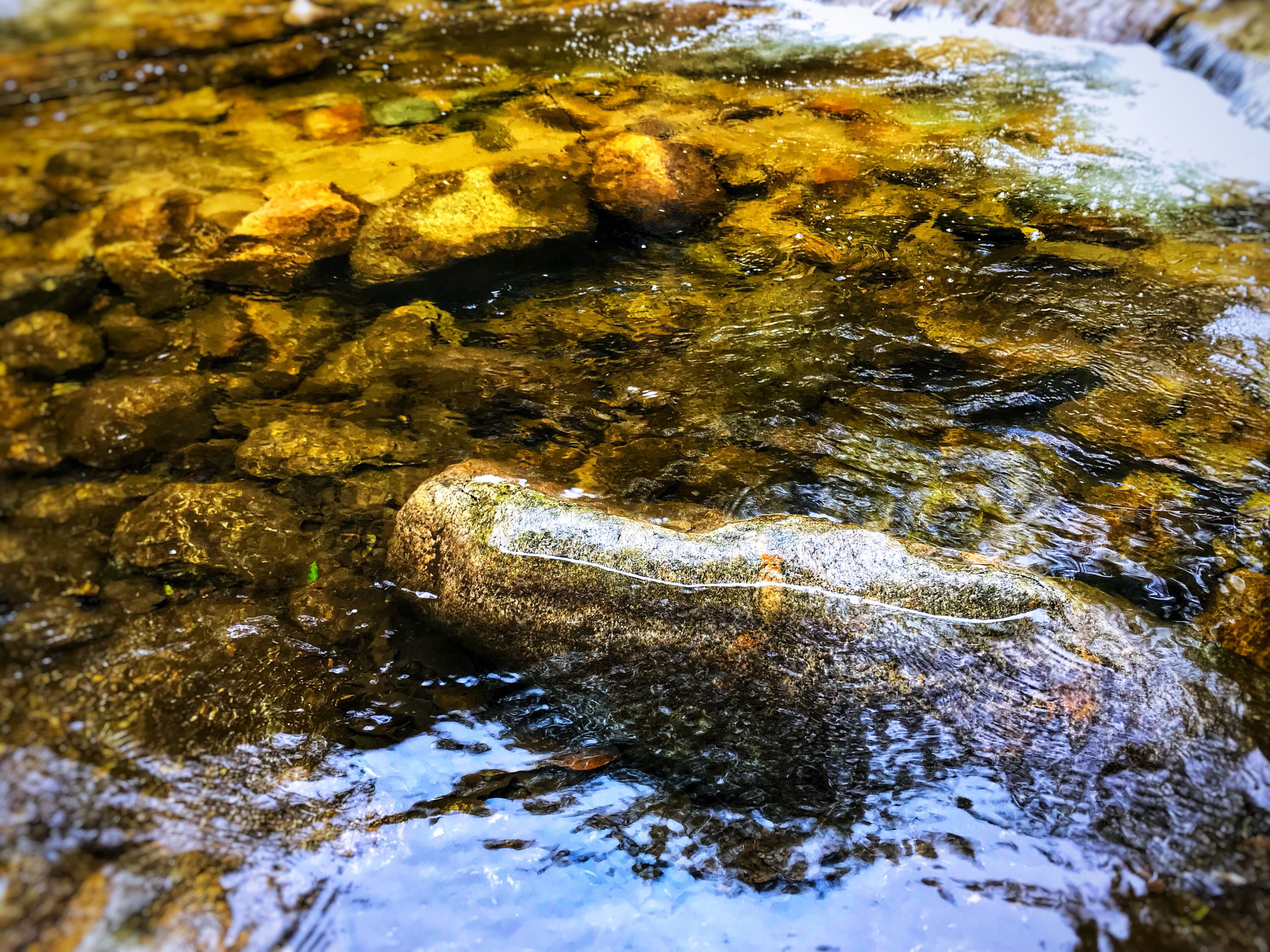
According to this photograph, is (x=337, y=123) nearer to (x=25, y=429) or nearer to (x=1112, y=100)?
(x=25, y=429)

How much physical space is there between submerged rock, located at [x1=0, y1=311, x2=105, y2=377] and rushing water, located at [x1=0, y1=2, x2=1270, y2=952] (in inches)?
1.5

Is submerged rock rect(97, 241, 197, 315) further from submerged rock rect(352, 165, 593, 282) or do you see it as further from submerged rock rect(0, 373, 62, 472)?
submerged rock rect(352, 165, 593, 282)

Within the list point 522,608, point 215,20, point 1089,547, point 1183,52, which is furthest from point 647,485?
point 1183,52

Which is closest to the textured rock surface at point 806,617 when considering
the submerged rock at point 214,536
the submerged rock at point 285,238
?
the submerged rock at point 214,536

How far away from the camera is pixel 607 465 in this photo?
411cm

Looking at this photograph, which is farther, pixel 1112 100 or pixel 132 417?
pixel 1112 100

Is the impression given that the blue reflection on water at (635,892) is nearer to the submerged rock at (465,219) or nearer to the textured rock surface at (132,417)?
the textured rock surface at (132,417)

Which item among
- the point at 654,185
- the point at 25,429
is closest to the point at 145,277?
the point at 25,429

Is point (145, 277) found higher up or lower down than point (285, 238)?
lower down

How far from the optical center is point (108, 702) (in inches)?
114

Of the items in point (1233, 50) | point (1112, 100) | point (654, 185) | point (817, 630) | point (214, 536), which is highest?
point (1233, 50)

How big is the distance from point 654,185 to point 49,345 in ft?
13.0

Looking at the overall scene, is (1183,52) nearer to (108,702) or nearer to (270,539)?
(270,539)

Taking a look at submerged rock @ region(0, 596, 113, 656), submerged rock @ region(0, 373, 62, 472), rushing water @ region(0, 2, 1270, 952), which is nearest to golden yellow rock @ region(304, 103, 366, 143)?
rushing water @ region(0, 2, 1270, 952)
